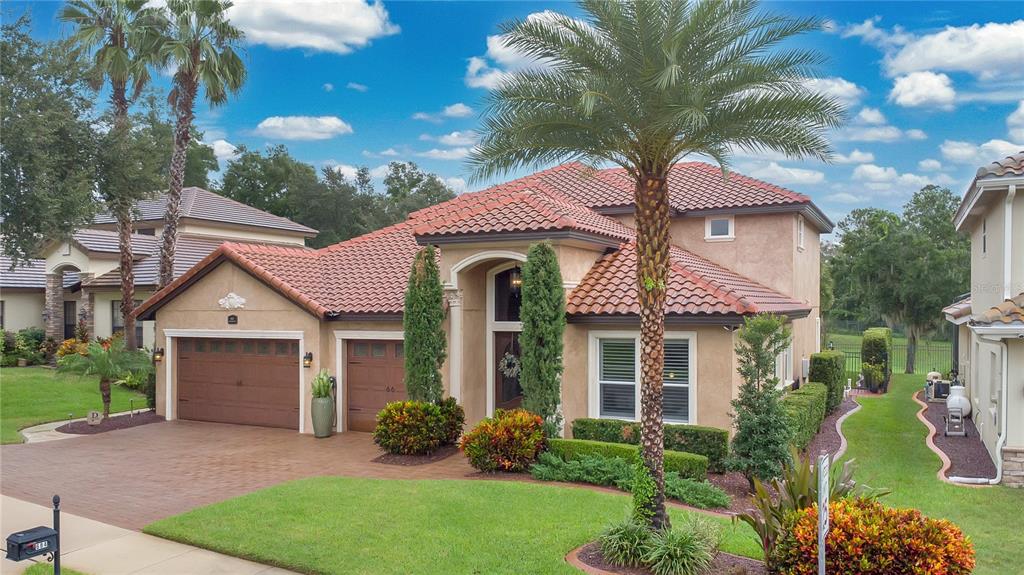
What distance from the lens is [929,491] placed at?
Answer: 11812 millimetres

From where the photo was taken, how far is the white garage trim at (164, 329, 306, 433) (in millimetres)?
16906

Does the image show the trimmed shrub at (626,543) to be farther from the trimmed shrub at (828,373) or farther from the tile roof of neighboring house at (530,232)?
the trimmed shrub at (828,373)

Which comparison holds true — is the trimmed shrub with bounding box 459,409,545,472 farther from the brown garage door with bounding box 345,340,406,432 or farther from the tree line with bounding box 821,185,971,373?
the tree line with bounding box 821,185,971,373

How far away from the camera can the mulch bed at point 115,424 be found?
1703 cm

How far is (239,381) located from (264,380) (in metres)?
0.86

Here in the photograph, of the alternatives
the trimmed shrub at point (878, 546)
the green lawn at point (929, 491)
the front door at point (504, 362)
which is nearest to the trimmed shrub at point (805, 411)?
the green lawn at point (929, 491)

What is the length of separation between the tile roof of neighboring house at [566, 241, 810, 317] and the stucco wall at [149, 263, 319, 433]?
6.67 metres

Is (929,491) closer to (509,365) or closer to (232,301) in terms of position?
(509,365)

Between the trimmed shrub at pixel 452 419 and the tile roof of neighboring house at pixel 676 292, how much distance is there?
3205 millimetres

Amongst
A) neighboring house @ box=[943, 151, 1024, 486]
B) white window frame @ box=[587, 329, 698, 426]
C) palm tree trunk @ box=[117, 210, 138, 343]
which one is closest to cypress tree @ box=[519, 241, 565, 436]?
white window frame @ box=[587, 329, 698, 426]

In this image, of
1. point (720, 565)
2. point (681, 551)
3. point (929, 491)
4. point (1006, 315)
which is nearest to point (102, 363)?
point (681, 551)

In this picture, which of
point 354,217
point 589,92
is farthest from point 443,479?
point 354,217

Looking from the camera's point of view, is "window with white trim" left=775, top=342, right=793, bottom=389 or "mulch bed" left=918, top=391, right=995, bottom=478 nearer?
"mulch bed" left=918, top=391, right=995, bottom=478

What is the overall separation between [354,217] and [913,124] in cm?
3778
